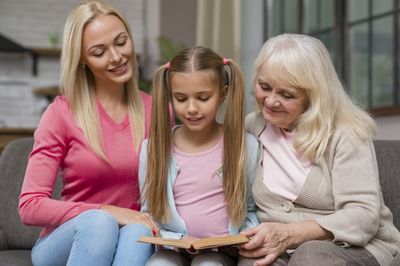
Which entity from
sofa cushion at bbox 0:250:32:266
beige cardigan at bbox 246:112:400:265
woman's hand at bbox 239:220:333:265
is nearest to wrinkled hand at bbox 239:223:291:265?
woman's hand at bbox 239:220:333:265

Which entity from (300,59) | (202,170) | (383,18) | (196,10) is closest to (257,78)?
(300,59)

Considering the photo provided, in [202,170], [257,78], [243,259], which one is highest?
[257,78]

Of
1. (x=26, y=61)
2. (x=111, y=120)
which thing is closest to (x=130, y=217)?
(x=111, y=120)

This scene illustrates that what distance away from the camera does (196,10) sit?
5766 millimetres

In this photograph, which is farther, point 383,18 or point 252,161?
point 383,18

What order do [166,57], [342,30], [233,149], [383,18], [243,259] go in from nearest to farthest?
1. [243,259]
2. [233,149]
3. [383,18]
4. [342,30]
5. [166,57]

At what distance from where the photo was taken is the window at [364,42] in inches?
146

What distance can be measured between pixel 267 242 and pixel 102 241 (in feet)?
1.40

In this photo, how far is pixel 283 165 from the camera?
6.22 feet

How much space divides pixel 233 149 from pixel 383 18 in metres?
2.27

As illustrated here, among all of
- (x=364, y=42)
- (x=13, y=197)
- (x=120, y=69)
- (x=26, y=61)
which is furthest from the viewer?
(x=26, y=61)

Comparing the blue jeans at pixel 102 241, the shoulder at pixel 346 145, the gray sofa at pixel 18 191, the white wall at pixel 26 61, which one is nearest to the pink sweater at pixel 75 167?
the blue jeans at pixel 102 241

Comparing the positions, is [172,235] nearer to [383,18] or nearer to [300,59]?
[300,59]

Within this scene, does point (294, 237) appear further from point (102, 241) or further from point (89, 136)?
point (89, 136)
